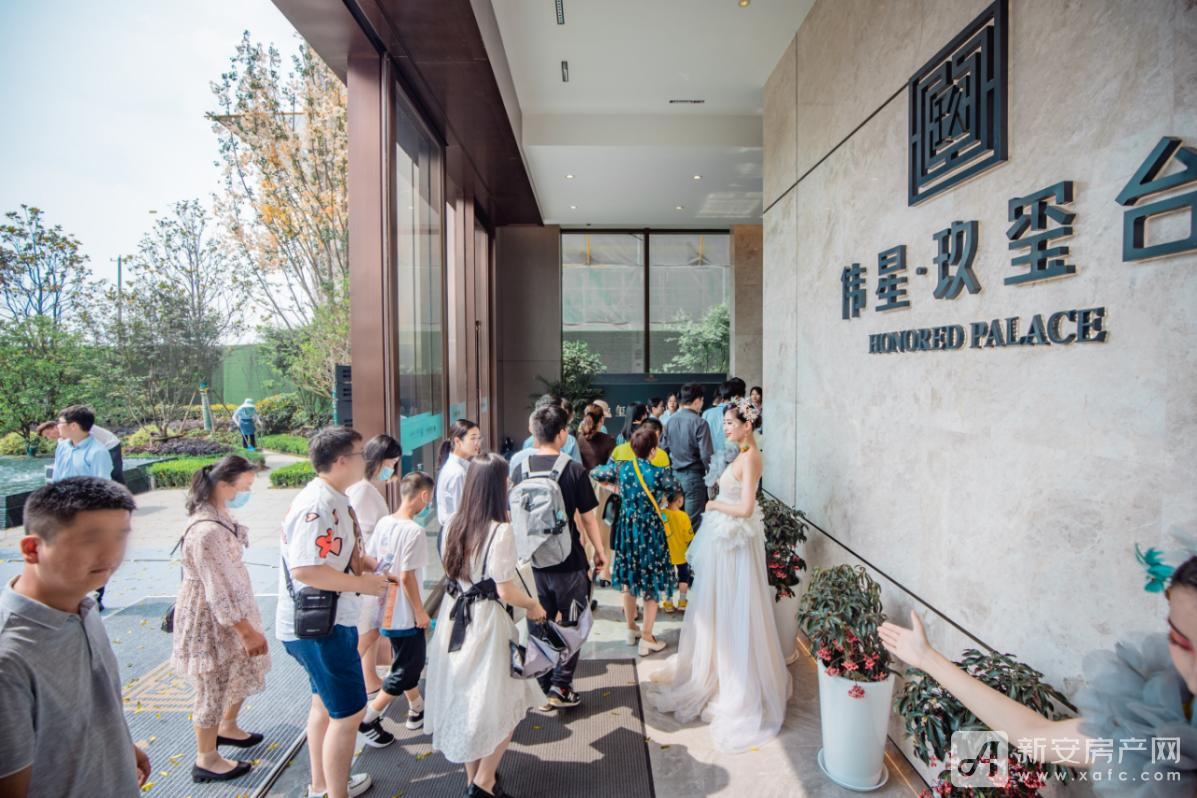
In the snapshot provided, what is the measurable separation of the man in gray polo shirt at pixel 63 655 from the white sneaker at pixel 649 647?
3.09 m

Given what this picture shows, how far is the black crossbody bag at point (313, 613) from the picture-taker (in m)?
2.25

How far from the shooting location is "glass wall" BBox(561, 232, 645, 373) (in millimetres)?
11406

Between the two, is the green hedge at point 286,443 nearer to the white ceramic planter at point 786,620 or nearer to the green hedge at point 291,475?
the green hedge at point 291,475

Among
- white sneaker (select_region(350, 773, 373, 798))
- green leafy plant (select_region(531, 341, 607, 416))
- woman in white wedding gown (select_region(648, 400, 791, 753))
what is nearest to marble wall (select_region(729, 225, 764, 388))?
green leafy plant (select_region(531, 341, 607, 416))

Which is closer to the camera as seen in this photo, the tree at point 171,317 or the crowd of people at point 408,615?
the crowd of people at point 408,615

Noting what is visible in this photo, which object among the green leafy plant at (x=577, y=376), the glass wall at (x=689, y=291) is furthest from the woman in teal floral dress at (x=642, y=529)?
the glass wall at (x=689, y=291)

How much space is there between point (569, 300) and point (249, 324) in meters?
8.40

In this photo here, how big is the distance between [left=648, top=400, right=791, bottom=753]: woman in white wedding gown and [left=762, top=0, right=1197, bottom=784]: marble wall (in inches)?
24.9

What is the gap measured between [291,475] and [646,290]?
28.9 feet

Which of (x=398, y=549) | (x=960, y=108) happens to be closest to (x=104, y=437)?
(x=398, y=549)

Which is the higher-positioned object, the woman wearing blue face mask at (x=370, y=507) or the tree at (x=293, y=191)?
the tree at (x=293, y=191)

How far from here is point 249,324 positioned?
3.22 m

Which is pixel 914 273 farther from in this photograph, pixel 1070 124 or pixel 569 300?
pixel 569 300

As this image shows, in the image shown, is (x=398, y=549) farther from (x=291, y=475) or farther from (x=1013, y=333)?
(x=1013, y=333)
